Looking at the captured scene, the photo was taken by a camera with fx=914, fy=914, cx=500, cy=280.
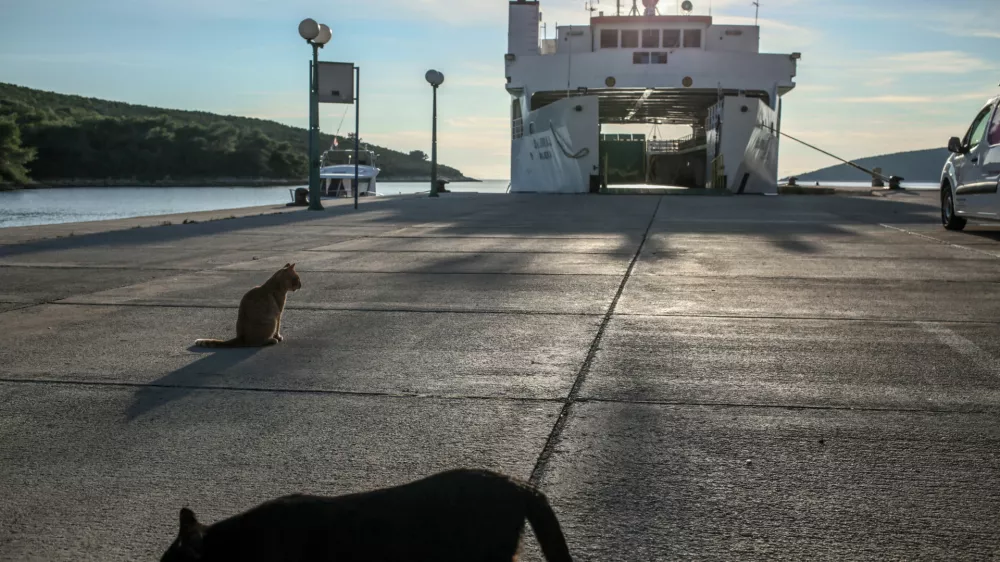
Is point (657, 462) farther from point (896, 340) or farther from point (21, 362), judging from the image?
point (21, 362)

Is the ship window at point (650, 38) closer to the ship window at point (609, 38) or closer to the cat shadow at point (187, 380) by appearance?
the ship window at point (609, 38)

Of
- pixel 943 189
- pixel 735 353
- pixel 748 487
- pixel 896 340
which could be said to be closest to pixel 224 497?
pixel 748 487

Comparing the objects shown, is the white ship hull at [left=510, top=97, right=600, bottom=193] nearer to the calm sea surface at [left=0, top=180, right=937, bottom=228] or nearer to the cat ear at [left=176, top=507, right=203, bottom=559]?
the calm sea surface at [left=0, top=180, right=937, bottom=228]

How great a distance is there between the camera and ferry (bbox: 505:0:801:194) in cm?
3144

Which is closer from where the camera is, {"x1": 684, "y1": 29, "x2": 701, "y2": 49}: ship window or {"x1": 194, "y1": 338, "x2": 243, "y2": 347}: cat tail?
{"x1": 194, "y1": 338, "x2": 243, "y2": 347}: cat tail

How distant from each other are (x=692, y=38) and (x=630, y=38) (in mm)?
2323

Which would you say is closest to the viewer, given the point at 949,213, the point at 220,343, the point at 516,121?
the point at 220,343

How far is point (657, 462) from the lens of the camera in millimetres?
3146

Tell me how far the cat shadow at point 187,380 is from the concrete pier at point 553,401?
25mm

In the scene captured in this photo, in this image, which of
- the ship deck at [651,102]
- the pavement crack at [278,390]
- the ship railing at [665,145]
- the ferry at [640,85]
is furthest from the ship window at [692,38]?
the pavement crack at [278,390]

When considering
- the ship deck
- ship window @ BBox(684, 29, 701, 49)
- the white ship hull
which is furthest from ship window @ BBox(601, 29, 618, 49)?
the white ship hull

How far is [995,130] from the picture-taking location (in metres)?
11.8

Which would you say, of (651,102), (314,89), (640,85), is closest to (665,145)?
(651,102)

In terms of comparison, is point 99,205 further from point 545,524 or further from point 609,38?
point 545,524
